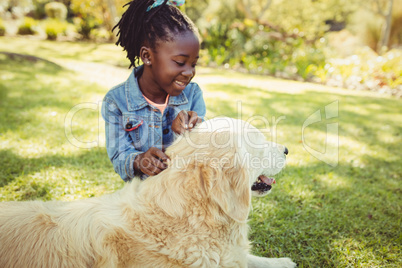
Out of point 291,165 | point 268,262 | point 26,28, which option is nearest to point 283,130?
point 291,165

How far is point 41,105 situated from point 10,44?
491 inches

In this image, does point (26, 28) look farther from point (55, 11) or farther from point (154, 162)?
point (154, 162)

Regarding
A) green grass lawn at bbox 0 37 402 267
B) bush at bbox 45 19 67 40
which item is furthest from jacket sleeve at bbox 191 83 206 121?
bush at bbox 45 19 67 40

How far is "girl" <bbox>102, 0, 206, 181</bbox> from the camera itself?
7.69ft

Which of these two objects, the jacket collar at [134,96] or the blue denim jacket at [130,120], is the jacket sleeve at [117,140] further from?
the jacket collar at [134,96]

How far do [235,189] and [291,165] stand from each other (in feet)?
8.78

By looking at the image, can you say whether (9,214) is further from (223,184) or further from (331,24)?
(331,24)

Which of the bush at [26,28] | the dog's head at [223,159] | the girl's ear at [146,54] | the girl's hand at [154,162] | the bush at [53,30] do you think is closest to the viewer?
the dog's head at [223,159]

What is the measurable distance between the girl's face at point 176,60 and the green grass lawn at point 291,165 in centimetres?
175

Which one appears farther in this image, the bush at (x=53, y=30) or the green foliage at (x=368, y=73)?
the bush at (x=53, y=30)

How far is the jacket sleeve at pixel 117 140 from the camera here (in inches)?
102

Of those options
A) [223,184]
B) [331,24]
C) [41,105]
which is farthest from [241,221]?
[331,24]

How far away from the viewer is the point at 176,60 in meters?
2.35

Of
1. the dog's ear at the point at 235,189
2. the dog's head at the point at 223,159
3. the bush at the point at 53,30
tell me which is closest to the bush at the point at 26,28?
the bush at the point at 53,30
